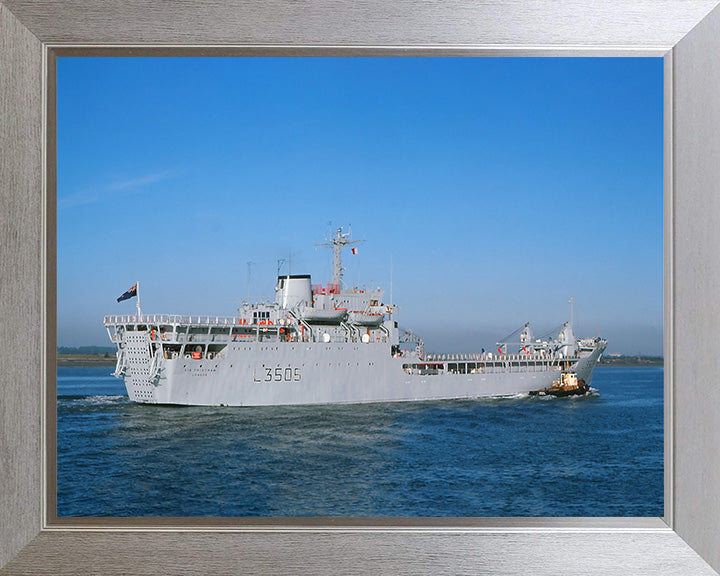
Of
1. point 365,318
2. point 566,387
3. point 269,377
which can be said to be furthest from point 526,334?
point 269,377

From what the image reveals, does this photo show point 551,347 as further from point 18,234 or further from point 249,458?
point 18,234

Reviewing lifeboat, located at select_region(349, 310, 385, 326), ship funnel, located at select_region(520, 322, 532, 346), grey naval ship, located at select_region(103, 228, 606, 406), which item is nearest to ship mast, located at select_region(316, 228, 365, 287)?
grey naval ship, located at select_region(103, 228, 606, 406)

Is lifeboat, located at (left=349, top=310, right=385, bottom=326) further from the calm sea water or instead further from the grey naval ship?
the calm sea water

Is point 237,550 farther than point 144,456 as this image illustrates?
No

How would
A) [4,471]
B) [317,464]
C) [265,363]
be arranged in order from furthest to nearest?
1. [265,363]
2. [317,464]
3. [4,471]

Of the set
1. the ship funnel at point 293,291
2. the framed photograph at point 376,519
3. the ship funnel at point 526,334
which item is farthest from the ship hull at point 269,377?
the framed photograph at point 376,519

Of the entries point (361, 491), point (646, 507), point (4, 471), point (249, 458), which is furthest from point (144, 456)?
point (4, 471)

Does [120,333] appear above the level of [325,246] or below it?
below

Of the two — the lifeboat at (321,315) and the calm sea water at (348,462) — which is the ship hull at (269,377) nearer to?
the calm sea water at (348,462)
